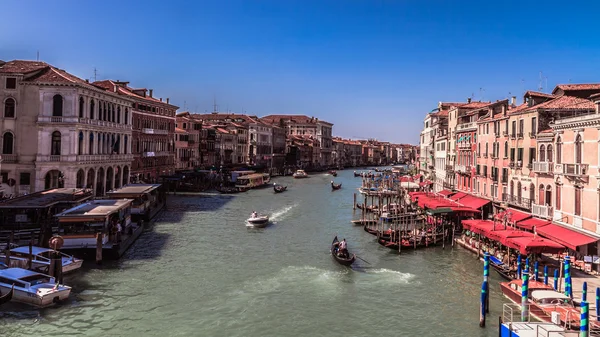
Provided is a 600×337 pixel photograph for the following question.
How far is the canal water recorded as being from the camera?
1377 cm

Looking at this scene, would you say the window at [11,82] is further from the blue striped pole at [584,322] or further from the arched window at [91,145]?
the blue striped pole at [584,322]

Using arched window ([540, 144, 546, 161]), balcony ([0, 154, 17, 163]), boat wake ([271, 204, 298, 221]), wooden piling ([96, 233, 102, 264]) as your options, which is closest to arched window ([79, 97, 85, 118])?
balcony ([0, 154, 17, 163])

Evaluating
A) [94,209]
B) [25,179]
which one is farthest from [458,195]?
[25,179]

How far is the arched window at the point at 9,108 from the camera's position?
30.0 metres

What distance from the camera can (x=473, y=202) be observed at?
28.8m

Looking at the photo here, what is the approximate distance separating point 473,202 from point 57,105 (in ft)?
89.7

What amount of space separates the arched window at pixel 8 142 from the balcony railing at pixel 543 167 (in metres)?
30.6

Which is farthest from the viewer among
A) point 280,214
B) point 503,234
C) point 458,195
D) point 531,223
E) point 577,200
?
point 280,214

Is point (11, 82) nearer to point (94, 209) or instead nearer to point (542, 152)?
point (94, 209)

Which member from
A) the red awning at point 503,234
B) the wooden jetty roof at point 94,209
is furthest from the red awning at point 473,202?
the wooden jetty roof at point 94,209

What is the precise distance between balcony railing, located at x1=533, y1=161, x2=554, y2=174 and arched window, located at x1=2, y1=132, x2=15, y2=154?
100 ft

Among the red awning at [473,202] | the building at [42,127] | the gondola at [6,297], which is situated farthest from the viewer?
the building at [42,127]

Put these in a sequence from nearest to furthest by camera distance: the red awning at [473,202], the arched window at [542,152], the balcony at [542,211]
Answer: the balcony at [542,211]
the arched window at [542,152]
the red awning at [473,202]

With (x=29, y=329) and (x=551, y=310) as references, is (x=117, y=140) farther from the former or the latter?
(x=551, y=310)
